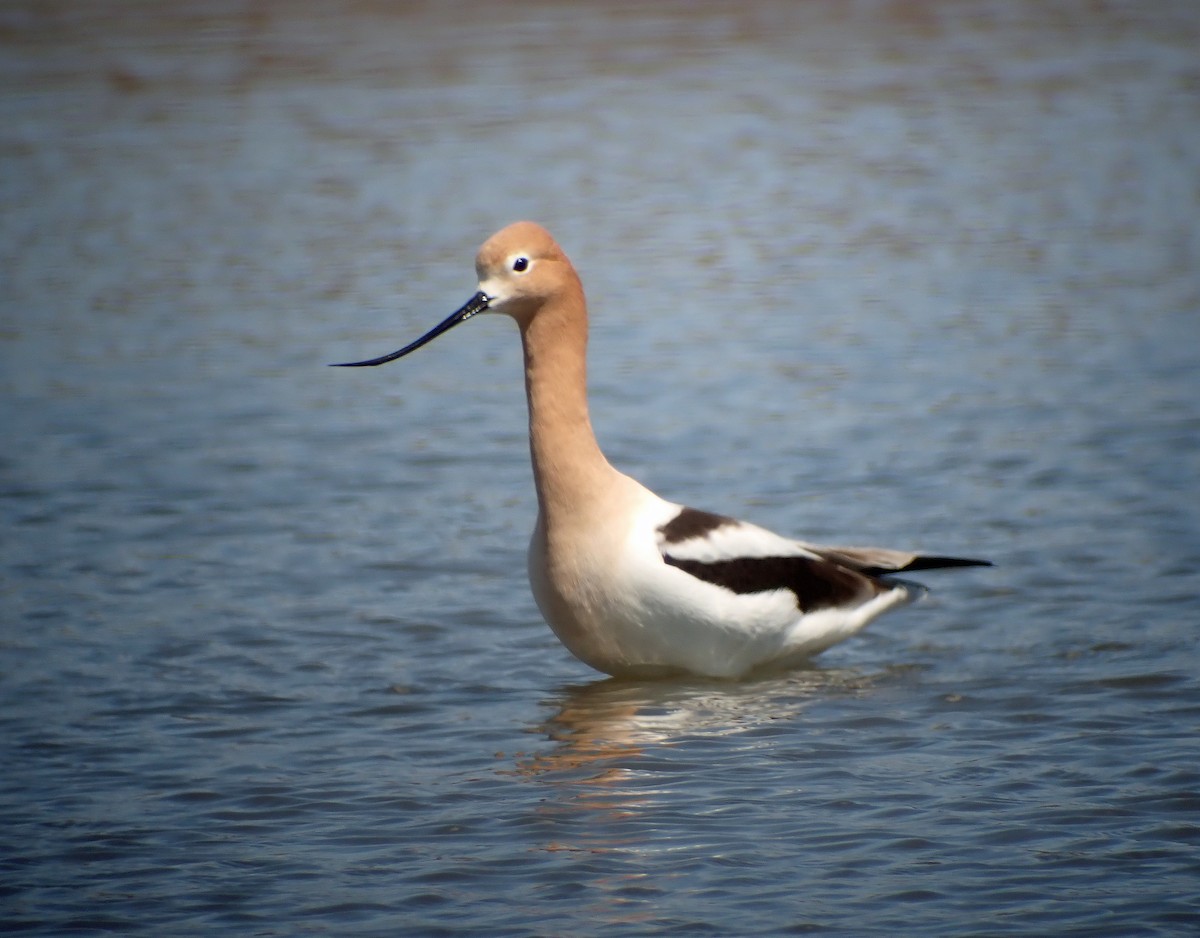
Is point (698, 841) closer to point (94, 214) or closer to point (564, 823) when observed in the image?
point (564, 823)

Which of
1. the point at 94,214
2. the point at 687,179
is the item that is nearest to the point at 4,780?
the point at 94,214

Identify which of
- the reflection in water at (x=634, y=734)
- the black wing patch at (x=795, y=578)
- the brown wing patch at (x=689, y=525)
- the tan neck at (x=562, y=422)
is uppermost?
the tan neck at (x=562, y=422)

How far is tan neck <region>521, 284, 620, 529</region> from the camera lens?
631cm

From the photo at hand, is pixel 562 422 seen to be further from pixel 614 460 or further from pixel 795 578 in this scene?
pixel 614 460

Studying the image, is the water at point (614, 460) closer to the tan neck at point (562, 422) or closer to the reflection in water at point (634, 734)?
the reflection in water at point (634, 734)

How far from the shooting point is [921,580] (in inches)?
302

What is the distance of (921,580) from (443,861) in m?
3.29

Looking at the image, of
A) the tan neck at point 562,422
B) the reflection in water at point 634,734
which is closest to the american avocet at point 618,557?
the tan neck at point 562,422

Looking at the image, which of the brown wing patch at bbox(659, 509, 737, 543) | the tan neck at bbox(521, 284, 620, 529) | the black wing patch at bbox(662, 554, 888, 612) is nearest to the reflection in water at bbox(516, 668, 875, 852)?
the black wing patch at bbox(662, 554, 888, 612)

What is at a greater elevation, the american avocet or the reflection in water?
the american avocet

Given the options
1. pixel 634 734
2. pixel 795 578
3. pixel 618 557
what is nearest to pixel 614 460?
pixel 795 578

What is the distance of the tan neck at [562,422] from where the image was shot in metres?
6.31

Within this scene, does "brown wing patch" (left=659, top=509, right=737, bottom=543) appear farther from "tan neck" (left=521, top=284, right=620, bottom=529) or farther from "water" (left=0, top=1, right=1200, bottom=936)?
"water" (left=0, top=1, right=1200, bottom=936)

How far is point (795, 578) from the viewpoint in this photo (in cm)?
652
